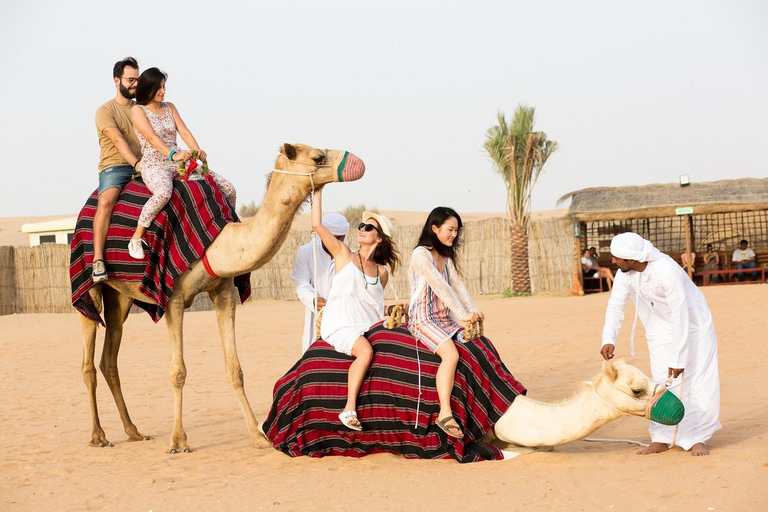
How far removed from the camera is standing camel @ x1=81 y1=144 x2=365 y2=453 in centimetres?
638

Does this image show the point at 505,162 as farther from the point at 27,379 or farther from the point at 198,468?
the point at 198,468

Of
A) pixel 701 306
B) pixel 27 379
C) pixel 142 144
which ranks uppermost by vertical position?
pixel 142 144

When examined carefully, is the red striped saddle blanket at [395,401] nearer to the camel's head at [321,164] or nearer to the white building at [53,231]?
the camel's head at [321,164]

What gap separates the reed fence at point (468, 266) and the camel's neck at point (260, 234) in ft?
50.2

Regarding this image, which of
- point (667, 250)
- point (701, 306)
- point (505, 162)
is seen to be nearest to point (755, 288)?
point (667, 250)

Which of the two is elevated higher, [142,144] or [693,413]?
[142,144]

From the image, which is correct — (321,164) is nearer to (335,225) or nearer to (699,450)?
(335,225)

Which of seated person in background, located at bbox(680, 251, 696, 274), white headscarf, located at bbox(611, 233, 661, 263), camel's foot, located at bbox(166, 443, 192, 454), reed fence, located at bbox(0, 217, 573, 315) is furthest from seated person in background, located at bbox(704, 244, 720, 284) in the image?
camel's foot, located at bbox(166, 443, 192, 454)

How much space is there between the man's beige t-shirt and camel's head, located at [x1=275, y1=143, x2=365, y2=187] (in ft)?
6.20

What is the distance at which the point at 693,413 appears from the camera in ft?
19.6

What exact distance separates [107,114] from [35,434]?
304 cm

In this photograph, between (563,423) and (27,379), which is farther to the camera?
(27,379)

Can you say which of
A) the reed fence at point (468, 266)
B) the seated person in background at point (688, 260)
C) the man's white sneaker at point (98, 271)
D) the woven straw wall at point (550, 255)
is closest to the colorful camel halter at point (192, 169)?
the man's white sneaker at point (98, 271)

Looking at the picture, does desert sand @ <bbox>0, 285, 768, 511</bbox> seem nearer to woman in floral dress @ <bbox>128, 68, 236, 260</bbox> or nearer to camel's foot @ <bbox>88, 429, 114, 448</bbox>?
camel's foot @ <bbox>88, 429, 114, 448</bbox>
